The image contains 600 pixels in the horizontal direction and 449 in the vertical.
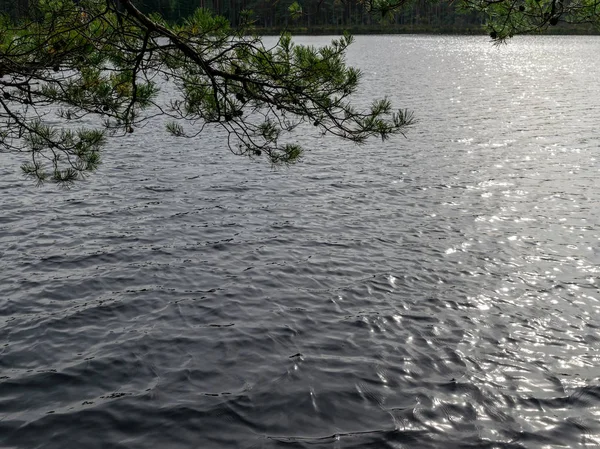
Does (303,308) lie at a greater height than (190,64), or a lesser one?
lesser

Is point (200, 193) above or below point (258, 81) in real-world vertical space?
below

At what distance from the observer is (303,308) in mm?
11984

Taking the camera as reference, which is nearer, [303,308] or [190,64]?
[190,64]

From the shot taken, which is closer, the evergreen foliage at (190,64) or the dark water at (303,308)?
the evergreen foliage at (190,64)

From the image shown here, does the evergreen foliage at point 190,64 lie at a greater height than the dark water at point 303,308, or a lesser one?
greater

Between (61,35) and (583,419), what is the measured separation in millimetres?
9239

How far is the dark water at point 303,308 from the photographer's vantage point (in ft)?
27.9

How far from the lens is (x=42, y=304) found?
11.9m

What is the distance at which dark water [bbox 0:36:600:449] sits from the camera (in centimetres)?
850

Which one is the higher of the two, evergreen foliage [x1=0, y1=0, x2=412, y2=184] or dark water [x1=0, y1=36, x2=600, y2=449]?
evergreen foliage [x1=0, y1=0, x2=412, y2=184]

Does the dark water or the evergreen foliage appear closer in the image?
the evergreen foliage

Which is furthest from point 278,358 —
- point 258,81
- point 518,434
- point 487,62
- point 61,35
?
point 487,62

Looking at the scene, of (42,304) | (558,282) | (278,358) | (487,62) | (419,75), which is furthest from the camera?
(487,62)

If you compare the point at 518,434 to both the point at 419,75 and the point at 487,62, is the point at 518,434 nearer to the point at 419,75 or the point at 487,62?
the point at 419,75
